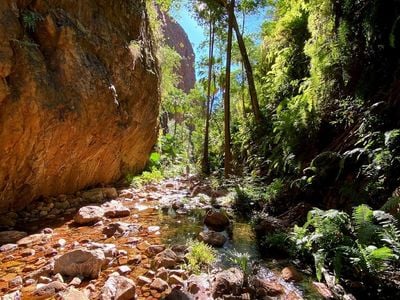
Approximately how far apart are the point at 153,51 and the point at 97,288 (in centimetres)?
901

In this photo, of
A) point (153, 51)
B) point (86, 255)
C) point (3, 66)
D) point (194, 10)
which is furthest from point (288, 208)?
point (194, 10)

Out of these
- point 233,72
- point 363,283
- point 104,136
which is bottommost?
point 363,283

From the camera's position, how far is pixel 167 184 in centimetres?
1015

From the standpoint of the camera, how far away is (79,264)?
336 cm

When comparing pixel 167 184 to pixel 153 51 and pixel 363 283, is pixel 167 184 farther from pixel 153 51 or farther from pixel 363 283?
pixel 363 283

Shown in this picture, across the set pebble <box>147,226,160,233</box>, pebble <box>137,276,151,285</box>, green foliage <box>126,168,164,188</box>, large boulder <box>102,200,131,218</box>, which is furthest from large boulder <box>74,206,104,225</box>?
green foliage <box>126,168,164,188</box>

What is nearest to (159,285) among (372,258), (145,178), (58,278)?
(58,278)

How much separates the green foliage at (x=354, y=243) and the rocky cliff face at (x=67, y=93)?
4735mm

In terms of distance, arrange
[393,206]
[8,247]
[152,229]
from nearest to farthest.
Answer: [393,206], [8,247], [152,229]

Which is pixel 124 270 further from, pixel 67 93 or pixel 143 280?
pixel 67 93

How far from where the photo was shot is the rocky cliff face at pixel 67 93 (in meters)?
5.08

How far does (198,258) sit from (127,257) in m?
0.94

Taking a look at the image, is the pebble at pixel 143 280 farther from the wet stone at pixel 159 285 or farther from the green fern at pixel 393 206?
the green fern at pixel 393 206

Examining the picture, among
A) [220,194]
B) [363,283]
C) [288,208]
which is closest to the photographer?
[363,283]
